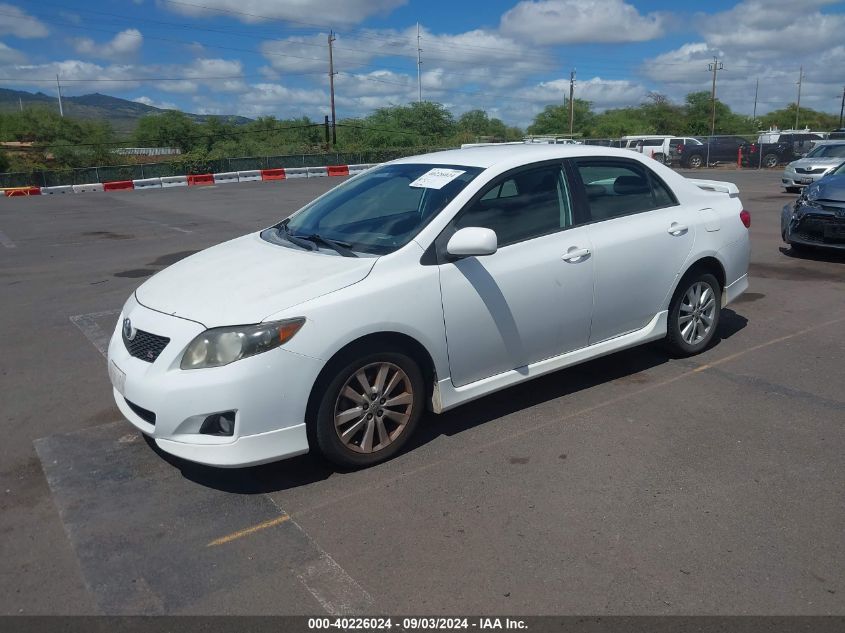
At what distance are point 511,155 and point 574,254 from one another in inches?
31.3

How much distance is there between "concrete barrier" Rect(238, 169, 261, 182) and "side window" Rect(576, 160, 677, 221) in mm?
30670

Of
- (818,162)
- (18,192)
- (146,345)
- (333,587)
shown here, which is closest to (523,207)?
(146,345)

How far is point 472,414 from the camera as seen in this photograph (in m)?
4.88

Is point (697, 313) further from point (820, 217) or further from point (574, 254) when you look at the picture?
point (820, 217)

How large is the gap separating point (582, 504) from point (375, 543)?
107cm

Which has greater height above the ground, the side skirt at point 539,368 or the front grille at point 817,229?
the front grille at point 817,229

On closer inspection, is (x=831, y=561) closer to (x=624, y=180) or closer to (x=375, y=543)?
(x=375, y=543)

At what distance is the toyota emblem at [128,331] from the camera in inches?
160

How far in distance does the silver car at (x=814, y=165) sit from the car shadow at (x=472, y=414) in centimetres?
1575

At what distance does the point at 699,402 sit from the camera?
498 cm

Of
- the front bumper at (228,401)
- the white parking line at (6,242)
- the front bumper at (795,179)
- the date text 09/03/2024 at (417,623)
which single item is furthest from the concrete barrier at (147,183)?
the date text 09/03/2024 at (417,623)

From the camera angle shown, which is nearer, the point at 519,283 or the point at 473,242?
the point at 473,242

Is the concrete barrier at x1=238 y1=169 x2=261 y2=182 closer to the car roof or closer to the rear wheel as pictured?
the rear wheel

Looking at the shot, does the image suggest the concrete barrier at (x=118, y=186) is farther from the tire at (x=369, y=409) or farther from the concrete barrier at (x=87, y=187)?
the tire at (x=369, y=409)
